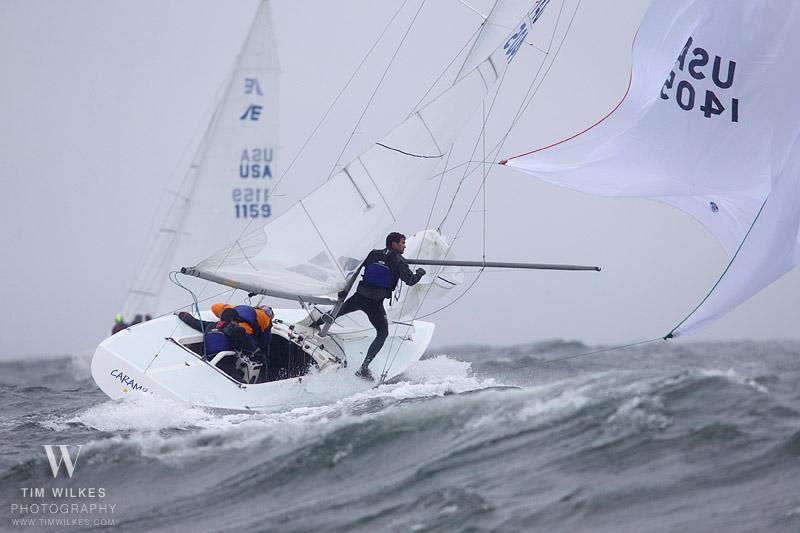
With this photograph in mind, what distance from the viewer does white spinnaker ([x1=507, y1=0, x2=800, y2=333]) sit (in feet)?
20.8

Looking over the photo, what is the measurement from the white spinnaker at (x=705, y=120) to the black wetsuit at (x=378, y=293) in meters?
1.54

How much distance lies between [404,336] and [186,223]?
4530 millimetres

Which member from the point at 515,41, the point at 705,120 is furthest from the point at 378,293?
the point at 705,120

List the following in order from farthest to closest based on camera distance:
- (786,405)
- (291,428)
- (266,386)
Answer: (266,386)
(291,428)
(786,405)

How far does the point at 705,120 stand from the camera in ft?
21.5

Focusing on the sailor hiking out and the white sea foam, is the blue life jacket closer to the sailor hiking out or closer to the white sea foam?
the sailor hiking out

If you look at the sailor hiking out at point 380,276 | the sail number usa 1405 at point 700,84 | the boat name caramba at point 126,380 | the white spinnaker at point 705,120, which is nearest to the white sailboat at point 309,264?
the boat name caramba at point 126,380

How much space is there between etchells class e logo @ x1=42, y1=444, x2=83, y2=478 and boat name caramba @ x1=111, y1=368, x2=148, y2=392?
4.16 ft

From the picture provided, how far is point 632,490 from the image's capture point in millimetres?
4406

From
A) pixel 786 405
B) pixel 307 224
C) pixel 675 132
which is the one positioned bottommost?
pixel 786 405

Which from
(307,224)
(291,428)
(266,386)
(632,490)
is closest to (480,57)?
(307,224)

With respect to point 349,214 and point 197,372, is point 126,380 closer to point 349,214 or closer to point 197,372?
point 197,372

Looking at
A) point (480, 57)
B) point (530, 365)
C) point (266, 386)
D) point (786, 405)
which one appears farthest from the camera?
point (530, 365)

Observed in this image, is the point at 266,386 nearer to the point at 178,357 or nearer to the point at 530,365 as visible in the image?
the point at 178,357
